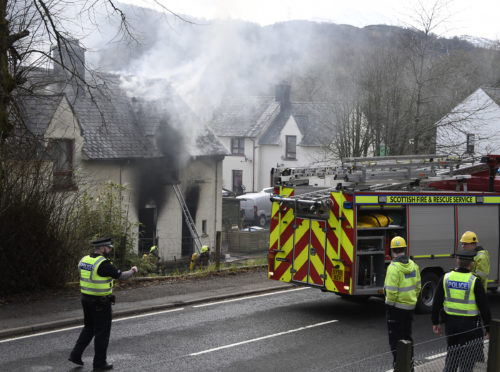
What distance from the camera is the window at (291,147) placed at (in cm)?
5075

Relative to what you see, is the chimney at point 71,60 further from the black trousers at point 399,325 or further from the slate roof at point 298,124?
the slate roof at point 298,124

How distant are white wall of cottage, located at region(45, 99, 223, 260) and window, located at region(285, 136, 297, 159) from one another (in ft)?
60.2

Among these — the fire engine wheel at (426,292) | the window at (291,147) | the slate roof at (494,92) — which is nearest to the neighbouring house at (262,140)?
the window at (291,147)

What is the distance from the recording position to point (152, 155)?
96.0 ft

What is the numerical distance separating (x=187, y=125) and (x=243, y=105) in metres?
22.3

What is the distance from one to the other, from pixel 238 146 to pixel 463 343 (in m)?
44.5

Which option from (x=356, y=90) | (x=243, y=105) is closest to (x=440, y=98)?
(x=356, y=90)

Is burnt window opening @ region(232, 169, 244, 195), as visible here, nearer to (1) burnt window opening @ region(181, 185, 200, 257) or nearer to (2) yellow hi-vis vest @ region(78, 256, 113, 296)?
(1) burnt window opening @ region(181, 185, 200, 257)

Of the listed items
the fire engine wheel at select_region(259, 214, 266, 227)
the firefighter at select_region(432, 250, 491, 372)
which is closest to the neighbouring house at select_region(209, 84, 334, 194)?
the fire engine wheel at select_region(259, 214, 266, 227)

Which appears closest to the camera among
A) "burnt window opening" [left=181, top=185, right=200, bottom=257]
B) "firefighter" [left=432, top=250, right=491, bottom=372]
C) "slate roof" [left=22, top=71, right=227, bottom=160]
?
"firefighter" [left=432, top=250, right=491, bottom=372]

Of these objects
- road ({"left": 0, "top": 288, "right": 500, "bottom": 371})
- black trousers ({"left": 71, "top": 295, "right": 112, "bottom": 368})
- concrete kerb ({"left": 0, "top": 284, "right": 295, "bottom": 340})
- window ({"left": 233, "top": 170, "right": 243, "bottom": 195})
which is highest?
window ({"left": 233, "top": 170, "right": 243, "bottom": 195})

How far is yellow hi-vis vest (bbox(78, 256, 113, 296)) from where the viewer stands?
8.51 meters

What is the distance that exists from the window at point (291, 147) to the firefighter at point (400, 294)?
42487 mm

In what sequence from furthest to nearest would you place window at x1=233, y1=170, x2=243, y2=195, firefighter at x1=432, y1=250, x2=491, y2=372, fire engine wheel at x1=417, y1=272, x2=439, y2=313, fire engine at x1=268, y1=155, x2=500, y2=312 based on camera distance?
window at x1=233, y1=170, x2=243, y2=195
fire engine wheel at x1=417, y1=272, x2=439, y2=313
fire engine at x1=268, y1=155, x2=500, y2=312
firefighter at x1=432, y1=250, x2=491, y2=372
